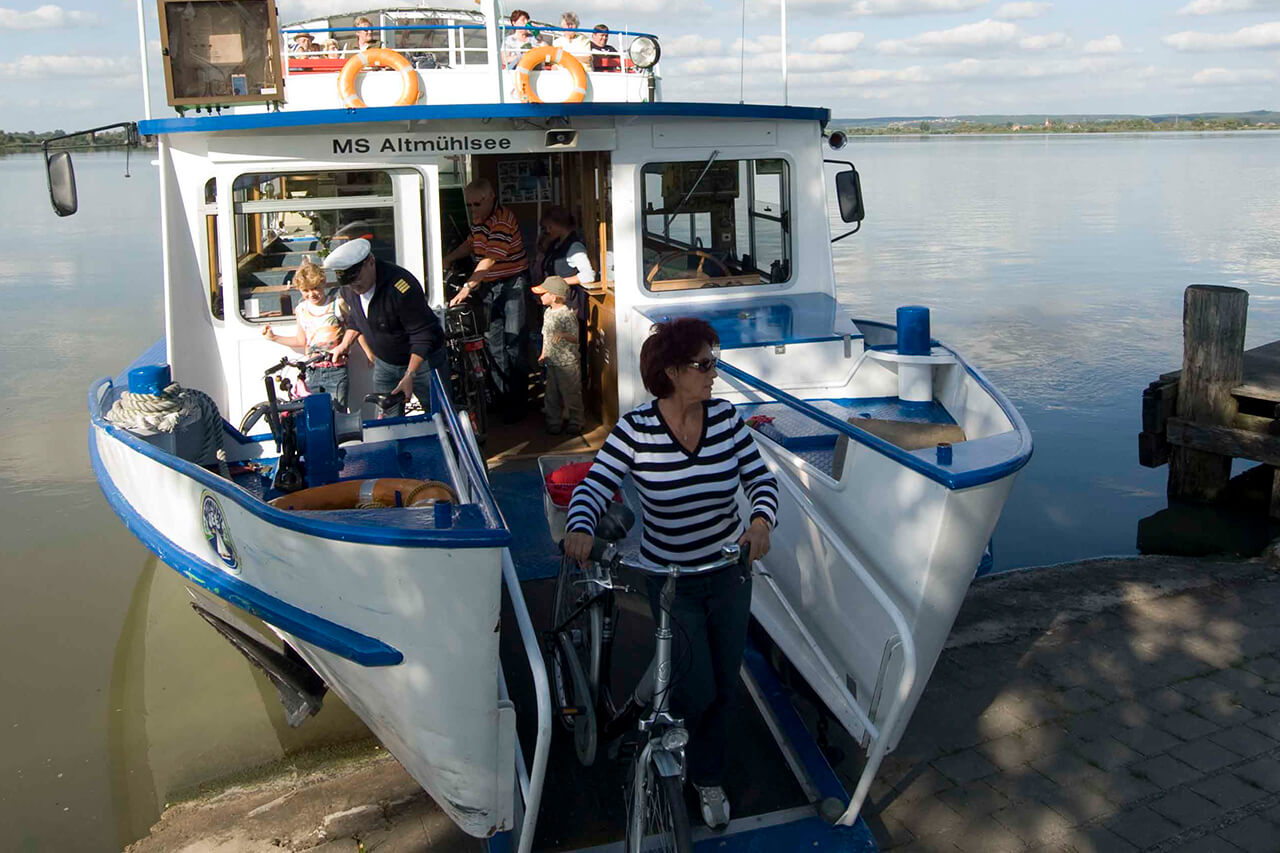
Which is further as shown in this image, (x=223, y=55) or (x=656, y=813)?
(x=223, y=55)

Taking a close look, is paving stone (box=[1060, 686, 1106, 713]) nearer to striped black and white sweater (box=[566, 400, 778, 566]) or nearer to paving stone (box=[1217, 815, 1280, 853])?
paving stone (box=[1217, 815, 1280, 853])

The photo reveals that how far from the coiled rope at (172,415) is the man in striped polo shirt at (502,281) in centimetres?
272

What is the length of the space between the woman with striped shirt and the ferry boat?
1.39 feet

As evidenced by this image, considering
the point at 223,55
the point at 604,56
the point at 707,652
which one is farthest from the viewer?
A: the point at 604,56

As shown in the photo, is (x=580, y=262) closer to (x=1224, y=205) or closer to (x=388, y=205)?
(x=388, y=205)

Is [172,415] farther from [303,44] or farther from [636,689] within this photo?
[303,44]

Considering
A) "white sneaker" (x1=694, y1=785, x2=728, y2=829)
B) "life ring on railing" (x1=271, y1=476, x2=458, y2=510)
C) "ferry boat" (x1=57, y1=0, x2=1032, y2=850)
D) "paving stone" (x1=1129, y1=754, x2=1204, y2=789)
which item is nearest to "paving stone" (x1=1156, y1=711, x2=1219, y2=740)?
"paving stone" (x1=1129, y1=754, x2=1204, y2=789)

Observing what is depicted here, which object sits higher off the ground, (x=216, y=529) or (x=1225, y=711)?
(x=216, y=529)

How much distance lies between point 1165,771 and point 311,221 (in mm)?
5331

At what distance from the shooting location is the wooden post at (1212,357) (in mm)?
8648

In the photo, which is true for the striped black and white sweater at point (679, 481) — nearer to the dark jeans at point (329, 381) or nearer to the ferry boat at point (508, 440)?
the ferry boat at point (508, 440)

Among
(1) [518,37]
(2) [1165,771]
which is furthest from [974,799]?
(1) [518,37]

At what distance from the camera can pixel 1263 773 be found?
4.77 meters

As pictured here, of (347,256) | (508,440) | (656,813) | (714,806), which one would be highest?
(347,256)
